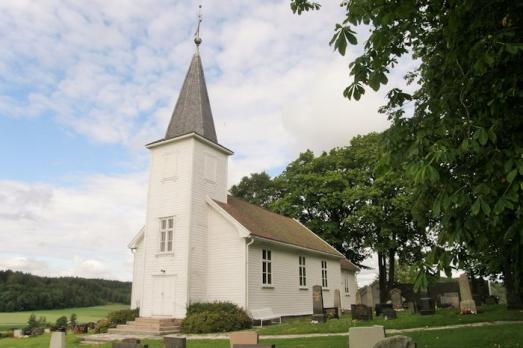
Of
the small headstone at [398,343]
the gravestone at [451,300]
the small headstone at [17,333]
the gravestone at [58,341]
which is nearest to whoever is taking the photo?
the small headstone at [398,343]

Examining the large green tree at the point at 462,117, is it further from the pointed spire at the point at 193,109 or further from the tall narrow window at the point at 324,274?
the tall narrow window at the point at 324,274

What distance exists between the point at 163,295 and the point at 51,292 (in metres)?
22.4

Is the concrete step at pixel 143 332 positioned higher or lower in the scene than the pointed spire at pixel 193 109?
lower

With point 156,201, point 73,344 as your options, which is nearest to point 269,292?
point 156,201

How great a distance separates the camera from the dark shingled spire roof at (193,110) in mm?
23722

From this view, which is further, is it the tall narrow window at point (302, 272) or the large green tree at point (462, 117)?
the tall narrow window at point (302, 272)

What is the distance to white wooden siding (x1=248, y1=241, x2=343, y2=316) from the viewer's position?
2142 centimetres

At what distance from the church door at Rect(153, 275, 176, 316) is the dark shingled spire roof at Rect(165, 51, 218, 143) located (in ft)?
24.2

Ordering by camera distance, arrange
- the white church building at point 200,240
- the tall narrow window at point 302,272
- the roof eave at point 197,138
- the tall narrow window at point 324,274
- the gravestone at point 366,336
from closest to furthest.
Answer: the gravestone at point 366,336 → the white church building at point 200,240 → the roof eave at point 197,138 → the tall narrow window at point 302,272 → the tall narrow window at point 324,274

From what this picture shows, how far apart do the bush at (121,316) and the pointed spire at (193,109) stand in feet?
30.1

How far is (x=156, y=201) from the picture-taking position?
75.3ft

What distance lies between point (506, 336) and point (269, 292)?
41.0ft

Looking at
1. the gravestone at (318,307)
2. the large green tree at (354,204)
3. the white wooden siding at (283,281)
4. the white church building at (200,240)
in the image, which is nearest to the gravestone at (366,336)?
the gravestone at (318,307)

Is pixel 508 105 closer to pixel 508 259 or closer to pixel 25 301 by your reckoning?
pixel 508 259
